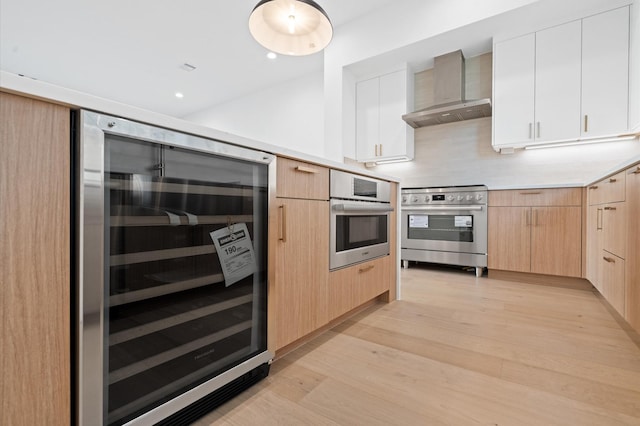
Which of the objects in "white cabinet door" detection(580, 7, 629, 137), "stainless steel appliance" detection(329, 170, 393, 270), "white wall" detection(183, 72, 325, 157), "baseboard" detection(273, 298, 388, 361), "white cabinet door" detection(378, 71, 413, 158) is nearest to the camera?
"baseboard" detection(273, 298, 388, 361)

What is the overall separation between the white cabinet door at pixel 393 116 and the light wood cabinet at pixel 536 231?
1.29m

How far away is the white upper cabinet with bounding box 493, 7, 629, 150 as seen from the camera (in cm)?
250

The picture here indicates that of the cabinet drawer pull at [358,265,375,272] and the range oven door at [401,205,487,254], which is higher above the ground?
the range oven door at [401,205,487,254]

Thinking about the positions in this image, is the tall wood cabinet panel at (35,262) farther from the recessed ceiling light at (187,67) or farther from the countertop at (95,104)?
the recessed ceiling light at (187,67)

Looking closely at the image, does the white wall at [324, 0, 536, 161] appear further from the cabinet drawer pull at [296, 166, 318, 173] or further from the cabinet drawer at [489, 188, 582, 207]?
the cabinet drawer pull at [296, 166, 318, 173]

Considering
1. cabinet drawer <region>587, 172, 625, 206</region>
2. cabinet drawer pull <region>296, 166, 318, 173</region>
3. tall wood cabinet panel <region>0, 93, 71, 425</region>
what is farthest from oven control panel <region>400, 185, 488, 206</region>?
tall wood cabinet panel <region>0, 93, 71, 425</region>

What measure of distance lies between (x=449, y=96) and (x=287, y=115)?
8.85ft

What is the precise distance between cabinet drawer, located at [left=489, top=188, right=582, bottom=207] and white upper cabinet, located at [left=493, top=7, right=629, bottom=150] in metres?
0.50

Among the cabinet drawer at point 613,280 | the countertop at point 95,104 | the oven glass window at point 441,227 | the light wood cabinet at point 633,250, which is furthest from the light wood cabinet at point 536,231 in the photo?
the countertop at point 95,104

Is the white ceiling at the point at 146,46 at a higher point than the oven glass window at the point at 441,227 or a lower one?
higher

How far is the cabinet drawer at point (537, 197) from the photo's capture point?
A: 2.61 metres

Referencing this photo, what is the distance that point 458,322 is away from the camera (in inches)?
69.3

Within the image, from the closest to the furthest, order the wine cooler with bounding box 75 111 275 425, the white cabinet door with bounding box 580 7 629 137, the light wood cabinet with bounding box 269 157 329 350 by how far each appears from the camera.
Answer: the wine cooler with bounding box 75 111 275 425 → the light wood cabinet with bounding box 269 157 329 350 → the white cabinet door with bounding box 580 7 629 137

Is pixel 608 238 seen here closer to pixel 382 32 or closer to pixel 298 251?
pixel 298 251
